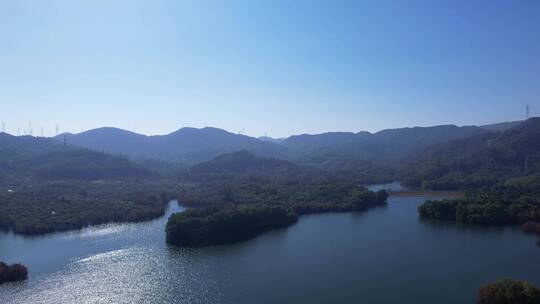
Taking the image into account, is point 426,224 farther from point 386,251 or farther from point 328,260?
point 328,260

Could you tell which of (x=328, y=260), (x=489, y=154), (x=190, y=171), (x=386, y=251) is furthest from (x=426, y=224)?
(x=190, y=171)

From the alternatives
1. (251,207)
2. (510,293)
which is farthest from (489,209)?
(510,293)

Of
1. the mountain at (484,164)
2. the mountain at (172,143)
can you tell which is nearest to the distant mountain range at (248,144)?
the mountain at (172,143)

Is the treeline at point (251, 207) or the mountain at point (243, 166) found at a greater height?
the mountain at point (243, 166)

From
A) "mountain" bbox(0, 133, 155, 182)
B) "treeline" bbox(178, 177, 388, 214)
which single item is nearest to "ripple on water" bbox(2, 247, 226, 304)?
"treeline" bbox(178, 177, 388, 214)

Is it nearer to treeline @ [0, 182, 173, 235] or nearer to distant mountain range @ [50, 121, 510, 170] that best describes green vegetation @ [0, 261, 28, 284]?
treeline @ [0, 182, 173, 235]

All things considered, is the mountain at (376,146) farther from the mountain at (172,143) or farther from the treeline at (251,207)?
the treeline at (251,207)

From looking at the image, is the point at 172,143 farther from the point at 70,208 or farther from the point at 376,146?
the point at 70,208
